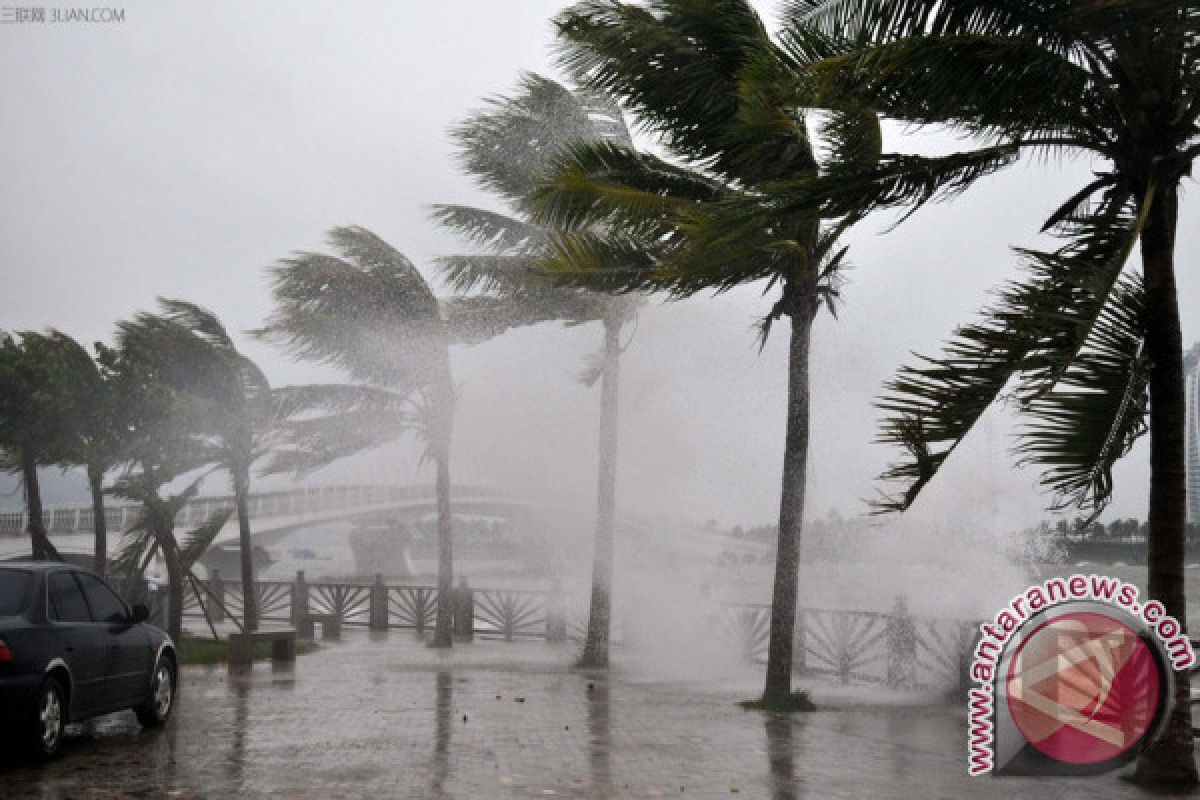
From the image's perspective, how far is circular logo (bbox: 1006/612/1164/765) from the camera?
28.0 ft

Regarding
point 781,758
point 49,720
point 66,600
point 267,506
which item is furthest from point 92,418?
point 267,506

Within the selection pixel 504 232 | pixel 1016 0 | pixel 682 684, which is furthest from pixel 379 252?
pixel 1016 0

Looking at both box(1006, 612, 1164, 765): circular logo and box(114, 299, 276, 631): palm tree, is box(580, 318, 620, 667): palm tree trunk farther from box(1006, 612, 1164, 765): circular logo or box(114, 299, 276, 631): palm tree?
box(1006, 612, 1164, 765): circular logo

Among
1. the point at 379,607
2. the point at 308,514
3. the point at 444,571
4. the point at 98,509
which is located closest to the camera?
the point at 98,509

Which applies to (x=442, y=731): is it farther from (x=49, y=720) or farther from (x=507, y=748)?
(x=49, y=720)

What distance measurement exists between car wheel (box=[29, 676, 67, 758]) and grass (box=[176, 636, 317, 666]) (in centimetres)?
1053

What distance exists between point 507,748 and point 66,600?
13.4ft

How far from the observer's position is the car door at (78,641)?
9.86 metres

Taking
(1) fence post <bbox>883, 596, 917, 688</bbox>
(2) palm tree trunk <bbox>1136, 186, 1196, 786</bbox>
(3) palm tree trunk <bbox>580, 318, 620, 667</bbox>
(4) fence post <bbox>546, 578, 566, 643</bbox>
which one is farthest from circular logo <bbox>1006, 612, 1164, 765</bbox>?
(4) fence post <bbox>546, 578, 566, 643</bbox>

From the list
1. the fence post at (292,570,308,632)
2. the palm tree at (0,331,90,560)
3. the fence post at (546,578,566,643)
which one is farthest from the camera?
the fence post at (292,570,308,632)

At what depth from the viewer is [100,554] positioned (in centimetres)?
2550

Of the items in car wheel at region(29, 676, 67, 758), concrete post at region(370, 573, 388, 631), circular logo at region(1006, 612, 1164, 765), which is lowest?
concrete post at region(370, 573, 388, 631)

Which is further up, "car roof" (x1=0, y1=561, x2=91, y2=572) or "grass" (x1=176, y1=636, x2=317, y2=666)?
"car roof" (x1=0, y1=561, x2=91, y2=572)

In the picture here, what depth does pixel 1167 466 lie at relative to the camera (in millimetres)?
9562
